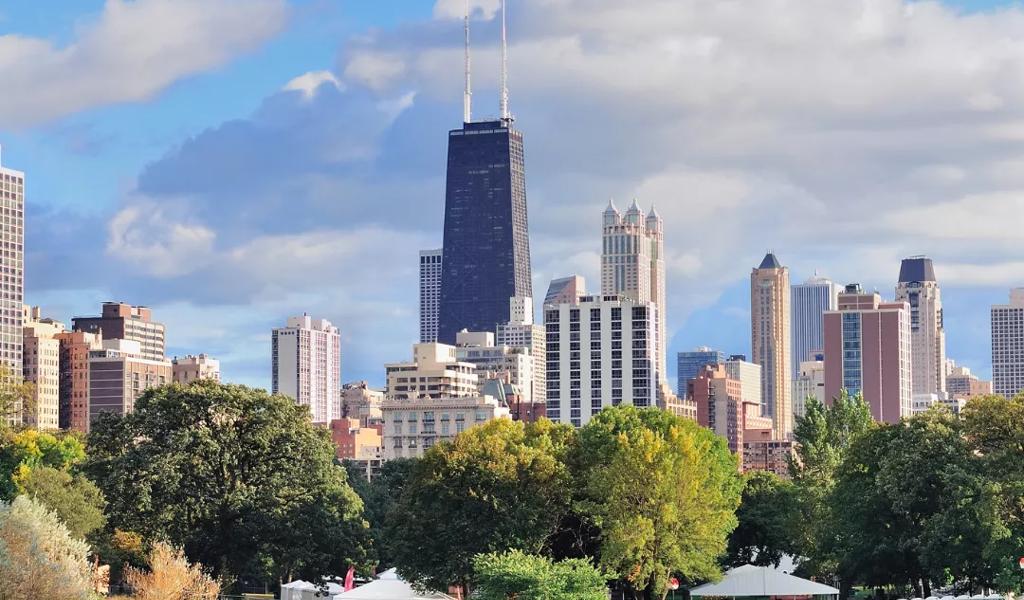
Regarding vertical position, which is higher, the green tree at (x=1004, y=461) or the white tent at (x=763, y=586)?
the green tree at (x=1004, y=461)

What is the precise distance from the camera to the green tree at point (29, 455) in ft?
295

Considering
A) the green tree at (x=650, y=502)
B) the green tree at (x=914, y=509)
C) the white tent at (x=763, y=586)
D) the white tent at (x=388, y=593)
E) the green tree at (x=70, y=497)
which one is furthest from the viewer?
the green tree at (x=70, y=497)

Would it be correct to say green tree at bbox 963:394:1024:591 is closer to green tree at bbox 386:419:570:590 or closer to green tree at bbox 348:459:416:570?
green tree at bbox 386:419:570:590

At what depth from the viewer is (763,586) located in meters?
73.1

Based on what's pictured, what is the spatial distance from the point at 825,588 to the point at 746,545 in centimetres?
1866

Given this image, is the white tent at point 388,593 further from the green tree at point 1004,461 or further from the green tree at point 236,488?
the green tree at point 1004,461

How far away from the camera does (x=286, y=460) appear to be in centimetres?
8188

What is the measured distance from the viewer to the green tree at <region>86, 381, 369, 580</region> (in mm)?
79812

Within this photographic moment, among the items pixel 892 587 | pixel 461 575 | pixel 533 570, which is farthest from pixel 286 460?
pixel 892 587

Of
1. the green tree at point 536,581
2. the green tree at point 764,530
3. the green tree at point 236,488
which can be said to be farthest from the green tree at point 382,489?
the green tree at point 536,581

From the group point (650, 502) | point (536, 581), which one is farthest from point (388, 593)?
point (650, 502)

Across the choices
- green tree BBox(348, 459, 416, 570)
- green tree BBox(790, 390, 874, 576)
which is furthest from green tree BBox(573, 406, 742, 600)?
green tree BBox(348, 459, 416, 570)

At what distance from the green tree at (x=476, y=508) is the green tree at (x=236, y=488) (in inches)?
311

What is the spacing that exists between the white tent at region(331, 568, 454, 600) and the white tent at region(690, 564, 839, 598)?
1179cm
